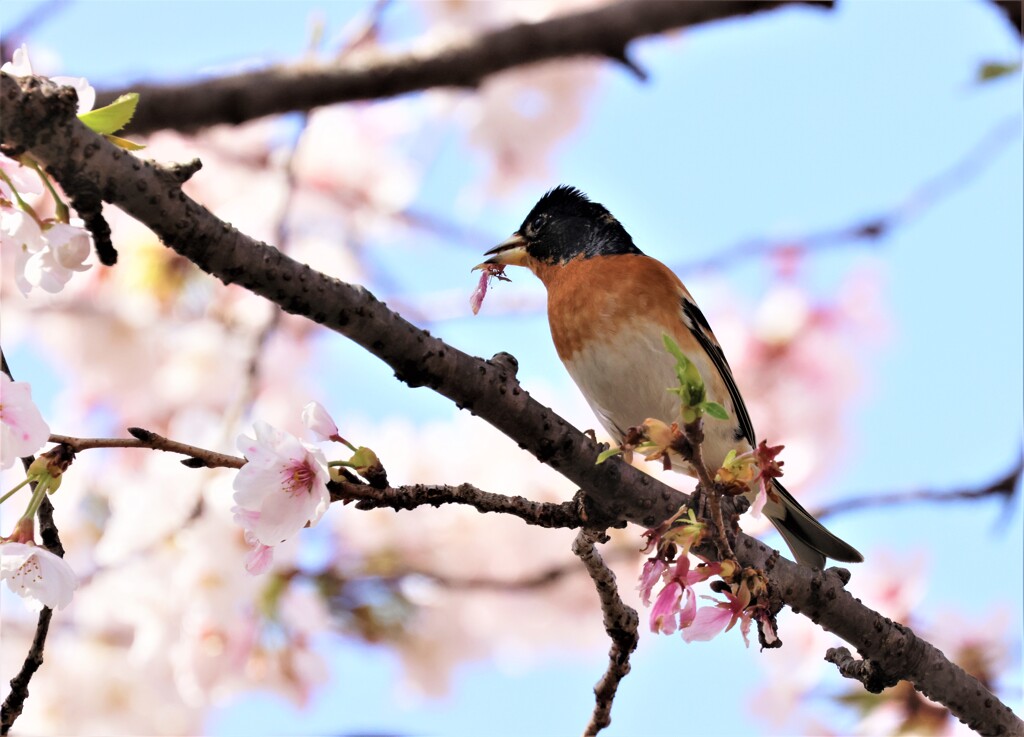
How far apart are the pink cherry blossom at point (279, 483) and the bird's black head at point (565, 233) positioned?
247 cm

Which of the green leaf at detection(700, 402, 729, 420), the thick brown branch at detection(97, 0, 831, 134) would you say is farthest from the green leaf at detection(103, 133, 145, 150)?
the thick brown branch at detection(97, 0, 831, 134)

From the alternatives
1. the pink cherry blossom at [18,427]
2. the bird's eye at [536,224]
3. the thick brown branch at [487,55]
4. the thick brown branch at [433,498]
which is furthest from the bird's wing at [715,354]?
the pink cherry blossom at [18,427]

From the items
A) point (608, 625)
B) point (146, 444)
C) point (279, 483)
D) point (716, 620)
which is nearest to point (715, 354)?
point (608, 625)

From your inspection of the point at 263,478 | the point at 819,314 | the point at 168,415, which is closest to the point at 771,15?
the point at 819,314

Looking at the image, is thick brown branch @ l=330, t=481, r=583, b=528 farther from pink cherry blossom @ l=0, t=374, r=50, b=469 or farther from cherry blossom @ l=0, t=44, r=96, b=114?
cherry blossom @ l=0, t=44, r=96, b=114

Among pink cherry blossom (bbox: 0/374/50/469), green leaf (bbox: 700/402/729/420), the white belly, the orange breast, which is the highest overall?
the orange breast

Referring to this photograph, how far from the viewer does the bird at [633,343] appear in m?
3.76

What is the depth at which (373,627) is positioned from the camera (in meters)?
5.38

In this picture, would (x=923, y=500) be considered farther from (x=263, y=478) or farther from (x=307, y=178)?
(x=307, y=178)

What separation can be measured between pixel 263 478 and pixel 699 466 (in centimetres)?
80

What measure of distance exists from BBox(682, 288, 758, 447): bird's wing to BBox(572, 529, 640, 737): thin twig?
5.67 ft

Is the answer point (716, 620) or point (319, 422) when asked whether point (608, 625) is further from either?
point (319, 422)

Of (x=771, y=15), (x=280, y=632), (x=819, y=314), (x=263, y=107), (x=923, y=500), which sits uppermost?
(x=819, y=314)

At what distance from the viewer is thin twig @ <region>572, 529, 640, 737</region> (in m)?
2.39
